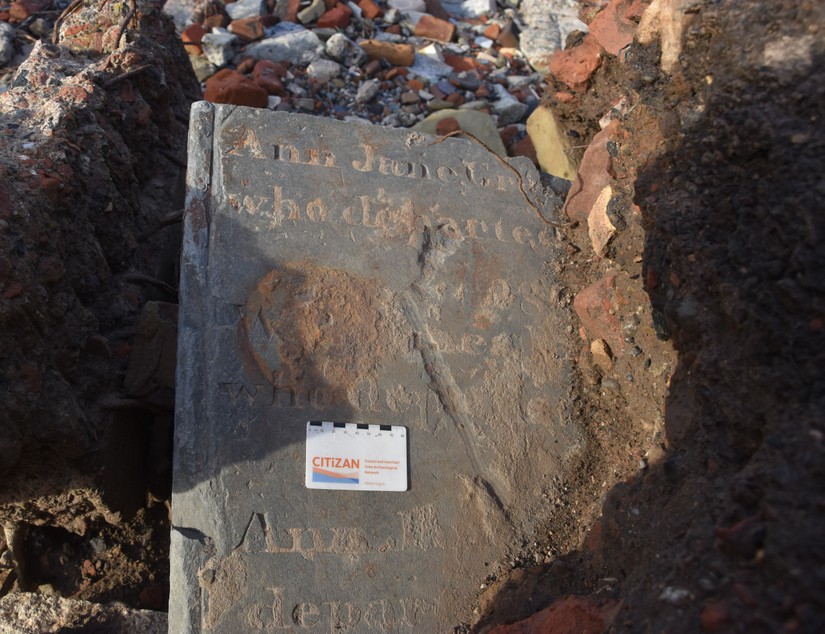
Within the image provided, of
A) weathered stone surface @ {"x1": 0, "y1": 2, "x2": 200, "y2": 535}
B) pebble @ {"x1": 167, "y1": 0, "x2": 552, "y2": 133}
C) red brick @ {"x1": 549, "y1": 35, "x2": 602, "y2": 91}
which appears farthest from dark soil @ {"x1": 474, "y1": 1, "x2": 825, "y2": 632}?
pebble @ {"x1": 167, "y1": 0, "x2": 552, "y2": 133}

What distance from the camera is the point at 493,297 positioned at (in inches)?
107

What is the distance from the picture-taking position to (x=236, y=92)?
4.28 meters

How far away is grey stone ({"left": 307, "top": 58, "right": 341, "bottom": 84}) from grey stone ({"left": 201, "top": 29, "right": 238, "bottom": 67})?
0.54 m

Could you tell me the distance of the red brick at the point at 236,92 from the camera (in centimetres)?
424

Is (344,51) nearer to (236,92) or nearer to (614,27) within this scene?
(236,92)

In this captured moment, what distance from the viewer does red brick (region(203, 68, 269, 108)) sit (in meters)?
4.24

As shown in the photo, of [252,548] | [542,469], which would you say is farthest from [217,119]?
[542,469]

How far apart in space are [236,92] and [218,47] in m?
0.69

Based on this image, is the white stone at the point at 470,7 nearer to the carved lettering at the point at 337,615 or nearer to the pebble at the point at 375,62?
the pebble at the point at 375,62

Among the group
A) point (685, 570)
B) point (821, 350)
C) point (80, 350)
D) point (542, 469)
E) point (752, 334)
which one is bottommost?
point (542, 469)

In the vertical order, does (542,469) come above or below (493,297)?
below

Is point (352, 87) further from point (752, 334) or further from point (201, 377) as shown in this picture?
point (752, 334)

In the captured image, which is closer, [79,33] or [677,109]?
[677,109]

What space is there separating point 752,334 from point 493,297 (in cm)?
111
